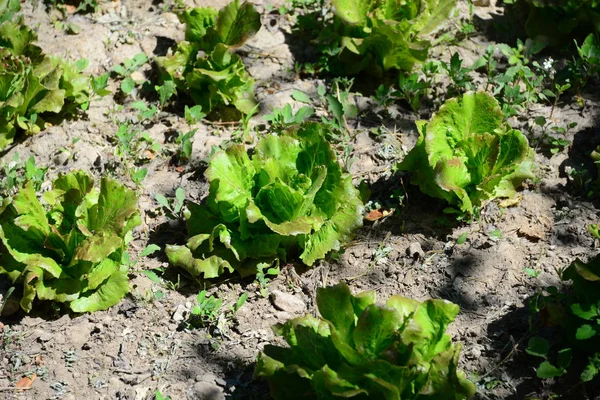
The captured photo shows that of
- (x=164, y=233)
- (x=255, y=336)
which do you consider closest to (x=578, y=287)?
(x=255, y=336)

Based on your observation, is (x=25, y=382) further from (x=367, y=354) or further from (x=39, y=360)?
(x=367, y=354)

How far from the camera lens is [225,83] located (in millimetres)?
4332

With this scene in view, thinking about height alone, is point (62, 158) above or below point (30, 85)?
below

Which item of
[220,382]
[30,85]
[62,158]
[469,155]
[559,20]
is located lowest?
[220,382]

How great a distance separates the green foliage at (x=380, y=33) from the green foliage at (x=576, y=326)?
1798 millimetres

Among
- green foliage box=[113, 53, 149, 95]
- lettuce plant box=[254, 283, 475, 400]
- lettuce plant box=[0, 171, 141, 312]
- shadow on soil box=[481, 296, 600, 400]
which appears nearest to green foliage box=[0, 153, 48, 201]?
lettuce plant box=[0, 171, 141, 312]

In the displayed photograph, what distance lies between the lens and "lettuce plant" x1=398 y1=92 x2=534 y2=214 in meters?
3.62

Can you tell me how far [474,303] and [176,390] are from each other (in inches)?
56.3

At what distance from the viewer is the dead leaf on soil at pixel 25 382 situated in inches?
126

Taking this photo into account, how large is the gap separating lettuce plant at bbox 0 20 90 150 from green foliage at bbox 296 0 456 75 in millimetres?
1571

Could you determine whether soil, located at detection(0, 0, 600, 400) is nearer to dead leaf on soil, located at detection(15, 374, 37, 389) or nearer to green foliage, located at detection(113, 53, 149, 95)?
dead leaf on soil, located at detection(15, 374, 37, 389)

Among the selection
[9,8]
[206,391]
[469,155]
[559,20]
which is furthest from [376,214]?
[9,8]

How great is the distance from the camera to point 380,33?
169 inches

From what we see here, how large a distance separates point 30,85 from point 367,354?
258 cm
